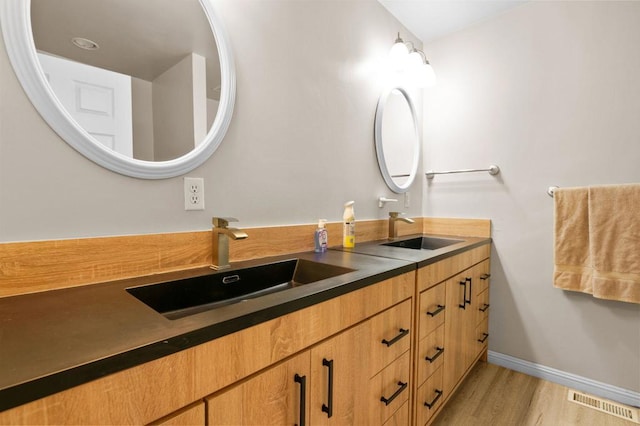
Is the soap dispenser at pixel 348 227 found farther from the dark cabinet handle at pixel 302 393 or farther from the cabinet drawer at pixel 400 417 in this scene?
the dark cabinet handle at pixel 302 393

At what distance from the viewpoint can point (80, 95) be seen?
2.79ft

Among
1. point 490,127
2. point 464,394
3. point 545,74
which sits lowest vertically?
point 464,394

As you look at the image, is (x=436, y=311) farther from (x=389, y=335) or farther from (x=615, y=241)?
(x=615, y=241)

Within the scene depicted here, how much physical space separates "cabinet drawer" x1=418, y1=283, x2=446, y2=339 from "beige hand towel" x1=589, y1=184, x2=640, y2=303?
0.94m

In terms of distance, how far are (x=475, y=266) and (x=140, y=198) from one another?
69.0 inches

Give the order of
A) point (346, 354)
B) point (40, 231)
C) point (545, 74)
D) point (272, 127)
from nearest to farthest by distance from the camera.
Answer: point (40, 231)
point (346, 354)
point (272, 127)
point (545, 74)

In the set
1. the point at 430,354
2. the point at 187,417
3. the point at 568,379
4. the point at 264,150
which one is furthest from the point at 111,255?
the point at 568,379

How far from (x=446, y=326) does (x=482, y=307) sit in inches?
26.6

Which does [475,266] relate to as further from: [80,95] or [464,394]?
[80,95]

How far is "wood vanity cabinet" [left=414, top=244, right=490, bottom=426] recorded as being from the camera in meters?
1.29

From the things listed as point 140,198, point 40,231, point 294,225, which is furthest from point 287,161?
point 40,231

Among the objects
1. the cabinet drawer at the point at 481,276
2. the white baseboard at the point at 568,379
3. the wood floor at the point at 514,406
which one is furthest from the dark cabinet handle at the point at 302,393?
the white baseboard at the point at 568,379

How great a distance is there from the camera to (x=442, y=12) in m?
2.05

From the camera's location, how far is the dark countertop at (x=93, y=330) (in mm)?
421
